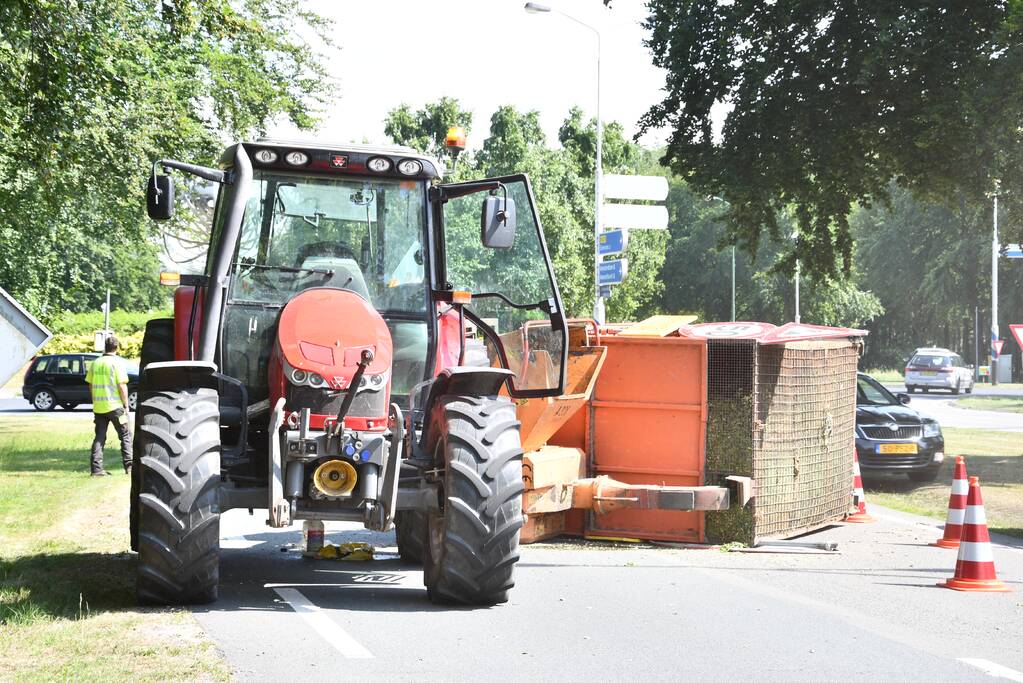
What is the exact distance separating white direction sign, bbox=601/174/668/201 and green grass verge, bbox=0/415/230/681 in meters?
11.9

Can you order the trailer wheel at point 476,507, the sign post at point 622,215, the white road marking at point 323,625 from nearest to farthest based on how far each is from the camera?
1. the white road marking at point 323,625
2. the trailer wheel at point 476,507
3. the sign post at point 622,215

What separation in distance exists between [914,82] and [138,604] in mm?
16389

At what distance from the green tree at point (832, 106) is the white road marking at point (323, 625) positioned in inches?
531

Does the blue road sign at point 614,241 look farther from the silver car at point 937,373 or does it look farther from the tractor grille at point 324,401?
the silver car at point 937,373

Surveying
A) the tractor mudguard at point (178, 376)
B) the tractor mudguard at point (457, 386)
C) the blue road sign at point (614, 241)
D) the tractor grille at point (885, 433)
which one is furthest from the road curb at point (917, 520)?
the blue road sign at point (614, 241)

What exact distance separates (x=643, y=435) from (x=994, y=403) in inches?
1556

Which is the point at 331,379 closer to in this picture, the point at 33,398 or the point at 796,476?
the point at 796,476

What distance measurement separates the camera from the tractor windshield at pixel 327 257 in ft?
29.7

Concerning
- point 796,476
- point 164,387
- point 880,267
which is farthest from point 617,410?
point 880,267

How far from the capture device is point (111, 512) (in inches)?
551

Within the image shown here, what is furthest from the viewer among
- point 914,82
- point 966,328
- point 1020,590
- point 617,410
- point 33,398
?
point 966,328

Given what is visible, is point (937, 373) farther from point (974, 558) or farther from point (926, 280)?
point (974, 558)

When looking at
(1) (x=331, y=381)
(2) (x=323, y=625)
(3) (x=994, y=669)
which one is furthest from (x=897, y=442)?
(2) (x=323, y=625)

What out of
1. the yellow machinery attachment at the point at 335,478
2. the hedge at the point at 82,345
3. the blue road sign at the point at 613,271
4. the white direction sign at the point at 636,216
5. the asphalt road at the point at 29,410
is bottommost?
the asphalt road at the point at 29,410
